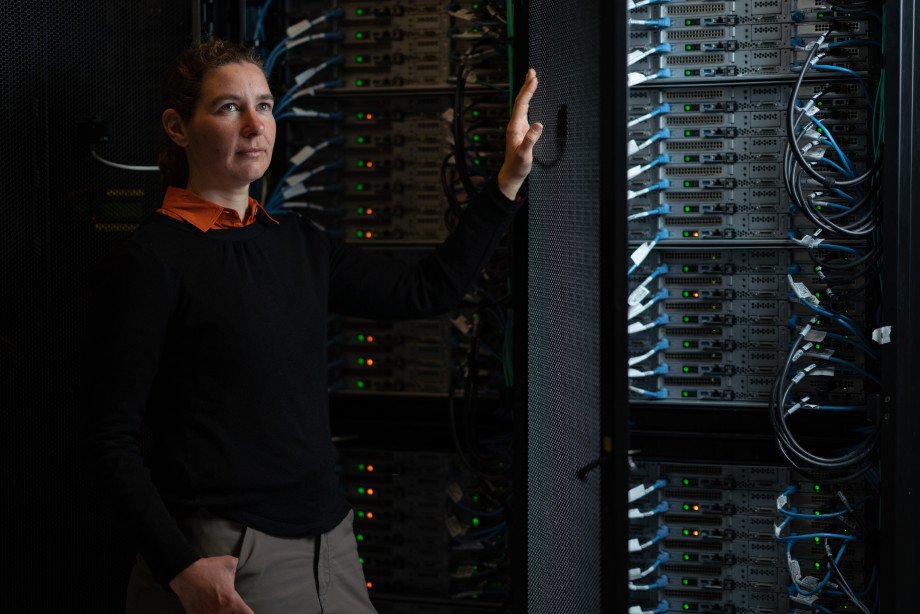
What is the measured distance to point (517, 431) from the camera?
192 cm

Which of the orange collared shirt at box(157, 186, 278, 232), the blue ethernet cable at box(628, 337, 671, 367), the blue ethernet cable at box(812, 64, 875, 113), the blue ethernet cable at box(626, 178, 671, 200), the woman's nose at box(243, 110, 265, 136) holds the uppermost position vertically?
the blue ethernet cable at box(812, 64, 875, 113)

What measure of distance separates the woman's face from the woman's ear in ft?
0.05

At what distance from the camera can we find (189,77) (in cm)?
159

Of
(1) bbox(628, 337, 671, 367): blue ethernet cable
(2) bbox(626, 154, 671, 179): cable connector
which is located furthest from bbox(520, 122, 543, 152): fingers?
(1) bbox(628, 337, 671, 367): blue ethernet cable

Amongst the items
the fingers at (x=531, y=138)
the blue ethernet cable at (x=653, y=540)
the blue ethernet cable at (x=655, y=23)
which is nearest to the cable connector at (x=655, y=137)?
the blue ethernet cable at (x=655, y=23)

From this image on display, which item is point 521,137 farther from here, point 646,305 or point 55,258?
point 55,258

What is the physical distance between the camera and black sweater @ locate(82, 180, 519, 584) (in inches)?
55.0

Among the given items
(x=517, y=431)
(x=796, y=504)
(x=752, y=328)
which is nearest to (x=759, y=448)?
(x=796, y=504)

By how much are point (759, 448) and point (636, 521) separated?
45cm

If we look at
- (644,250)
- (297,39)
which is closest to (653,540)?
(644,250)

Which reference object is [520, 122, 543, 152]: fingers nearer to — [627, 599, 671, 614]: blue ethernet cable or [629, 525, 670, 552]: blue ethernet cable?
[629, 525, 670, 552]: blue ethernet cable

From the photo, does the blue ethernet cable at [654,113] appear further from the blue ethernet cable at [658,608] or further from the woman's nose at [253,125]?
the blue ethernet cable at [658,608]

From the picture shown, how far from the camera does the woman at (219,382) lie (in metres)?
1.40

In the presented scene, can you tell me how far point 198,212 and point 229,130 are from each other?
0.17 m
